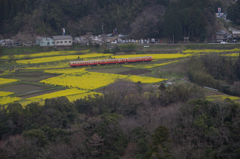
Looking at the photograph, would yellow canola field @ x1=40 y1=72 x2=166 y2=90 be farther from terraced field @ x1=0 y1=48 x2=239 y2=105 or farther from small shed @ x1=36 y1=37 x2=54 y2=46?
small shed @ x1=36 y1=37 x2=54 y2=46

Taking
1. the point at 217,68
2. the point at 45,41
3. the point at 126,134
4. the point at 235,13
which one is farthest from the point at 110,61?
the point at 235,13

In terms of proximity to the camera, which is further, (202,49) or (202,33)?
(202,33)

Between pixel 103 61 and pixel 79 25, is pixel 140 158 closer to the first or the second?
pixel 103 61

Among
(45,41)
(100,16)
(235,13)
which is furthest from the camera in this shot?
(100,16)

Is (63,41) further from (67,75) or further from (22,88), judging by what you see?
(22,88)

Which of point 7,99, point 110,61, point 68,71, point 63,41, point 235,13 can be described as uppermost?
point 235,13

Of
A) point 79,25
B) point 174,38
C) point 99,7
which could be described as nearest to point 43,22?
point 79,25

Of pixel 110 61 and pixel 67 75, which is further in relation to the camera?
pixel 110 61
